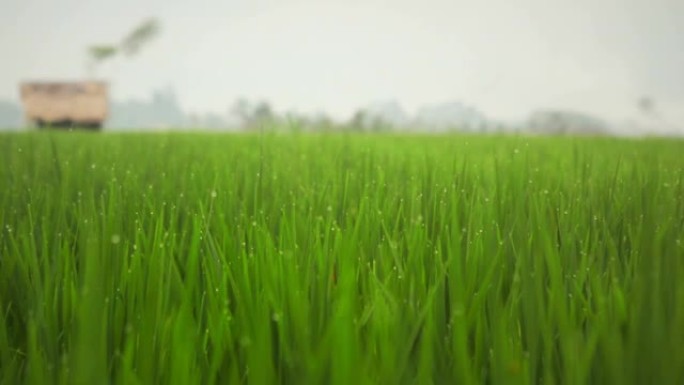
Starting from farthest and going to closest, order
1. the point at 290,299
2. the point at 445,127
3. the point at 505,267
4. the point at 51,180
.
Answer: the point at 445,127
the point at 51,180
the point at 505,267
the point at 290,299

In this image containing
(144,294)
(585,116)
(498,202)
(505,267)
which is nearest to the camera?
(144,294)

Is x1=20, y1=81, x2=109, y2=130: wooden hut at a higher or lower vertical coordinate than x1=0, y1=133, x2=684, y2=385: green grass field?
higher

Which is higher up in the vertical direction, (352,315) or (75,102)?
(75,102)

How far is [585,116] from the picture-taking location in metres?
87.9

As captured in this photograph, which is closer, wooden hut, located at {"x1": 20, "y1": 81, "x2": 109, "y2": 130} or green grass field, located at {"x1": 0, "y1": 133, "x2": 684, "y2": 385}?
green grass field, located at {"x1": 0, "y1": 133, "x2": 684, "y2": 385}

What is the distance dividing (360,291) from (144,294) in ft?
1.15

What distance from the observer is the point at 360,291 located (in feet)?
3.59

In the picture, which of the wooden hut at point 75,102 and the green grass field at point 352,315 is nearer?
the green grass field at point 352,315

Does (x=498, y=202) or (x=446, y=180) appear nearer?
(x=498, y=202)

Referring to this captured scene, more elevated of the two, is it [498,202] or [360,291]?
[498,202]

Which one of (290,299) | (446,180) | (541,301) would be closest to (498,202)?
(446,180)

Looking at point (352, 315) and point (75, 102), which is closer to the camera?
point (352, 315)

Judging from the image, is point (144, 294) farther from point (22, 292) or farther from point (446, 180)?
point (446, 180)

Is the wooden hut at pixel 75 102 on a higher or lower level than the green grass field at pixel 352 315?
higher
